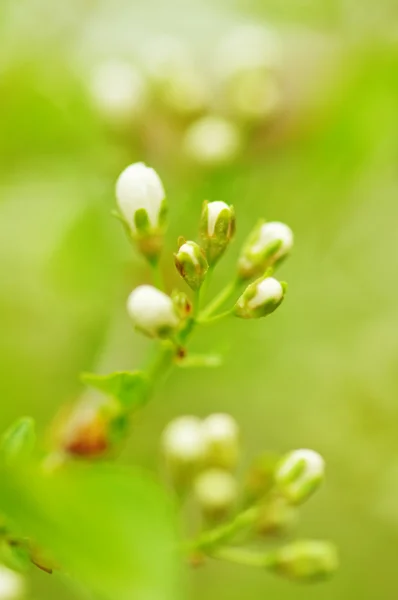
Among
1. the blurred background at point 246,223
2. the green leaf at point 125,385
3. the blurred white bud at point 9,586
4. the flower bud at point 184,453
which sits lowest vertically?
the blurred white bud at point 9,586

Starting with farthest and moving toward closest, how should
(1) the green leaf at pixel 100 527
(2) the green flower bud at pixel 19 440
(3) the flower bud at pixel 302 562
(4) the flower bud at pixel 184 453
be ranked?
(4) the flower bud at pixel 184 453
(3) the flower bud at pixel 302 562
(2) the green flower bud at pixel 19 440
(1) the green leaf at pixel 100 527

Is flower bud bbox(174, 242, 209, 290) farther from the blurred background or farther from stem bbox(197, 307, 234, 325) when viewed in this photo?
the blurred background

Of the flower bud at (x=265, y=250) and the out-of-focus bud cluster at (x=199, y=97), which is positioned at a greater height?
the out-of-focus bud cluster at (x=199, y=97)

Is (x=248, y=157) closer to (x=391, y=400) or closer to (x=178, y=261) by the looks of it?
(x=391, y=400)

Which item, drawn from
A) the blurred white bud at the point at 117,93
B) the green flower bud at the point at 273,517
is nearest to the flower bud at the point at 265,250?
the green flower bud at the point at 273,517

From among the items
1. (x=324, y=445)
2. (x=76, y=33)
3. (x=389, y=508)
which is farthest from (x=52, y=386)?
(x=76, y=33)

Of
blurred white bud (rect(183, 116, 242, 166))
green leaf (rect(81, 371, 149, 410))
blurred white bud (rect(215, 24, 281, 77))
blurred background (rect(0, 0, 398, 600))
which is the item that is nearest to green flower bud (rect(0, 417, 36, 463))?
green leaf (rect(81, 371, 149, 410))

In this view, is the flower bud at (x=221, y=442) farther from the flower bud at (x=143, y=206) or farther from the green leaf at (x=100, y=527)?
the green leaf at (x=100, y=527)
